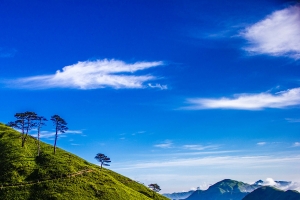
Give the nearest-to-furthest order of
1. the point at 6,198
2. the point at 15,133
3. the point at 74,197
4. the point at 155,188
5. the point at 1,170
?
the point at 6,198 → the point at 74,197 → the point at 1,170 → the point at 15,133 → the point at 155,188

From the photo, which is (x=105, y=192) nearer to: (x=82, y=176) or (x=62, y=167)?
(x=82, y=176)

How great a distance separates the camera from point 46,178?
11844 centimetres

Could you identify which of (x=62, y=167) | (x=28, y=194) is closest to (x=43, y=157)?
(x=62, y=167)

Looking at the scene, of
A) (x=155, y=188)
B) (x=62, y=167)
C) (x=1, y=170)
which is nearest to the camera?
(x=1, y=170)

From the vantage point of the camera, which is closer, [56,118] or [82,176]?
[82,176]

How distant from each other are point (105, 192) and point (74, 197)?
15.7 m

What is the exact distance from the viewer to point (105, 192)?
4815 inches

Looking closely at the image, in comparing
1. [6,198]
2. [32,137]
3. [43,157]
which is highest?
[32,137]

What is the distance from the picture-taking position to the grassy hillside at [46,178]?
357 feet

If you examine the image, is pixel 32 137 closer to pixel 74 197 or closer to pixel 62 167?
pixel 62 167

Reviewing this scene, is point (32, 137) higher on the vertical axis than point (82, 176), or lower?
higher

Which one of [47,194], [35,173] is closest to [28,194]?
[47,194]

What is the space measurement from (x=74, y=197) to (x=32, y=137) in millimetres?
70617

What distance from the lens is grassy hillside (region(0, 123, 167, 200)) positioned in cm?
10869
